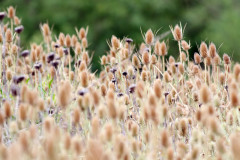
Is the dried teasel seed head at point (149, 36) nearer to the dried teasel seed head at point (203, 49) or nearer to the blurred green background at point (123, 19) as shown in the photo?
the dried teasel seed head at point (203, 49)

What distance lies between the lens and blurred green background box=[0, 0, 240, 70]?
11180 millimetres

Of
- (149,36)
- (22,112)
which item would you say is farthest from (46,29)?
(22,112)

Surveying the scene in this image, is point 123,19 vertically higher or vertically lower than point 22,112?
higher

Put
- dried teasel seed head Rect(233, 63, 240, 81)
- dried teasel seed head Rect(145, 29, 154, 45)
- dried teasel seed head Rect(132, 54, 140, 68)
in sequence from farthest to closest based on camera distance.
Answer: dried teasel seed head Rect(132, 54, 140, 68) < dried teasel seed head Rect(145, 29, 154, 45) < dried teasel seed head Rect(233, 63, 240, 81)

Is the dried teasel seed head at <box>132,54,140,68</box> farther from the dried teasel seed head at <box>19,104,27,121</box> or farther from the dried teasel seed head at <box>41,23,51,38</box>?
the dried teasel seed head at <box>19,104,27,121</box>

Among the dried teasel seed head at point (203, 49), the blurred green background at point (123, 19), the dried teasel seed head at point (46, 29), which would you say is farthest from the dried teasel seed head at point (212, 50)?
the blurred green background at point (123, 19)

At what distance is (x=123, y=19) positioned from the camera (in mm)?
11406

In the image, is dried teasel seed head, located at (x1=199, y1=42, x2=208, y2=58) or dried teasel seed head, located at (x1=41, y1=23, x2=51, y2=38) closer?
dried teasel seed head, located at (x1=199, y1=42, x2=208, y2=58)

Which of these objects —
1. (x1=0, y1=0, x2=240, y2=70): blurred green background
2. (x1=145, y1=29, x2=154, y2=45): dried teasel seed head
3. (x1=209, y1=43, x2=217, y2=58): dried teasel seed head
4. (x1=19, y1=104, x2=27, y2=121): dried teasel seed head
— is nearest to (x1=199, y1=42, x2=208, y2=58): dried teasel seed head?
(x1=209, y1=43, x2=217, y2=58): dried teasel seed head

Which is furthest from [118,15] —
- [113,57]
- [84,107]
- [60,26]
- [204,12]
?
[84,107]

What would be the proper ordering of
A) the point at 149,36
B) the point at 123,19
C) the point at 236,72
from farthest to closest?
the point at 123,19 < the point at 149,36 < the point at 236,72

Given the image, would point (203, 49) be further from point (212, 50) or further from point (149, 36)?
point (149, 36)

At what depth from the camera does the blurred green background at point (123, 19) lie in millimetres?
11180

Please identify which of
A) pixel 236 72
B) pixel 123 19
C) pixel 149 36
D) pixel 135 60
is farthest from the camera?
pixel 123 19
